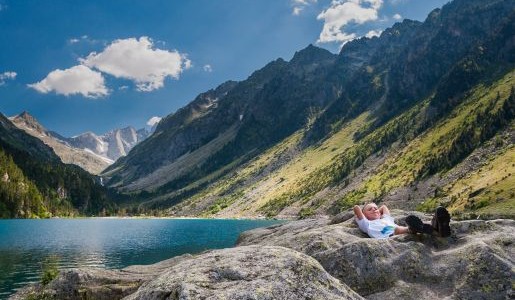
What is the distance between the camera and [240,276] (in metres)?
10.6

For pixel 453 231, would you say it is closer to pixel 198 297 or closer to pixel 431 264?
pixel 431 264

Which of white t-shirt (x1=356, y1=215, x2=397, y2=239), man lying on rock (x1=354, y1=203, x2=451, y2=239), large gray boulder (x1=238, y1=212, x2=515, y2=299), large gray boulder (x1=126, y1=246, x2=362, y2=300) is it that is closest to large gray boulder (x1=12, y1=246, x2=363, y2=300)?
large gray boulder (x1=126, y1=246, x2=362, y2=300)

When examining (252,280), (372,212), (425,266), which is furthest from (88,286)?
(252,280)

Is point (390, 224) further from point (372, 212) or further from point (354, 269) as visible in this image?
point (354, 269)

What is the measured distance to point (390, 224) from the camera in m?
20.1

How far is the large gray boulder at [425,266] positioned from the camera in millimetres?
A: 14875

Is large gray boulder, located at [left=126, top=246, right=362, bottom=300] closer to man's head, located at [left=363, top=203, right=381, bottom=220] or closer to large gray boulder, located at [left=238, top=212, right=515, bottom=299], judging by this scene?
large gray boulder, located at [left=238, top=212, right=515, bottom=299]

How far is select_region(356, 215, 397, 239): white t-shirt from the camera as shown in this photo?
19609mm

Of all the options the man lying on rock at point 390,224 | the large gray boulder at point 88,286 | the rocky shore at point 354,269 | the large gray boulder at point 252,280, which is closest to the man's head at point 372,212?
the man lying on rock at point 390,224

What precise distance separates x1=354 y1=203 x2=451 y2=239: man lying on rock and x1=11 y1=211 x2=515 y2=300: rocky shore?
0.44 m

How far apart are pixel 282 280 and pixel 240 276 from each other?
117 cm

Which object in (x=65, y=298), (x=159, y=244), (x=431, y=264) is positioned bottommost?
(x=159, y=244)

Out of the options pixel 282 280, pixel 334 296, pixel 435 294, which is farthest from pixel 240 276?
pixel 435 294

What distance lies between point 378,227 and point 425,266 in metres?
4.29
